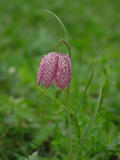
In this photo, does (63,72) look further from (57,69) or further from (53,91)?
(53,91)

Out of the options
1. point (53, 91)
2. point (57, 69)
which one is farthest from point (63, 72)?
point (53, 91)

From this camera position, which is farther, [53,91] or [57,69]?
[53,91]

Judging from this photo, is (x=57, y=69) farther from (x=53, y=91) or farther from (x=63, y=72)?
(x=53, y=91)

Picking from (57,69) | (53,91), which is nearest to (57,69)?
(57,69)

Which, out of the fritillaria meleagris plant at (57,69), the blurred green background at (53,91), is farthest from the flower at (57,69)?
the blurred green background at (53,91)

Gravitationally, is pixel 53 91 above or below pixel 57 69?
below

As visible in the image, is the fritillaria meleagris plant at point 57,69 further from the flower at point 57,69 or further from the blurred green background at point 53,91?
the blurred green background at point 53,91

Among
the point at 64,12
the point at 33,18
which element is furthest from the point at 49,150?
the point at 64,12
